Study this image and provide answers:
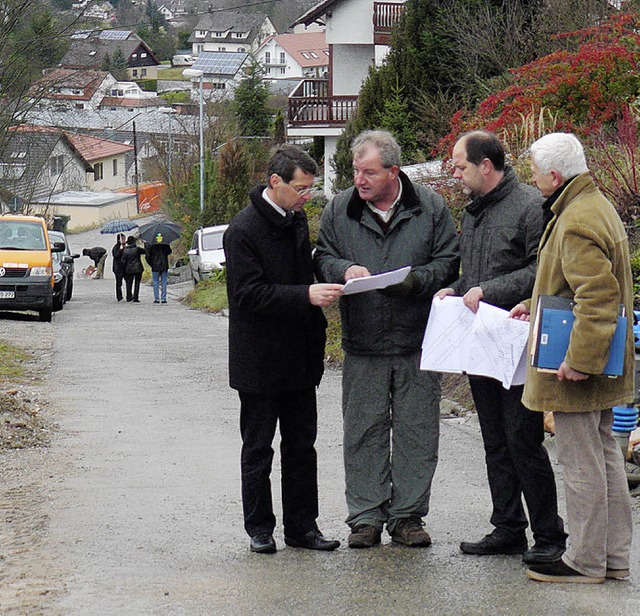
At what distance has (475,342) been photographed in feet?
18.4

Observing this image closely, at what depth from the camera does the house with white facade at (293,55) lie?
129250 millimetres

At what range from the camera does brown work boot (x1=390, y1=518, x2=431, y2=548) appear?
19.2 ft

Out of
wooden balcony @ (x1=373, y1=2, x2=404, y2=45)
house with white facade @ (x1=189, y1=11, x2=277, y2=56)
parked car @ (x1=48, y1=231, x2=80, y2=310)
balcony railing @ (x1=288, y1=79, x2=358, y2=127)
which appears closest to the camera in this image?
parked car @ (x1=48, y1=231, x2=80, y2=310)

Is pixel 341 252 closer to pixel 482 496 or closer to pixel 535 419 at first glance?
pixel 535 419

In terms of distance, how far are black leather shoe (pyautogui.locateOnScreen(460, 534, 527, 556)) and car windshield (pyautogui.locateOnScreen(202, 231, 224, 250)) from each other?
1037 inches

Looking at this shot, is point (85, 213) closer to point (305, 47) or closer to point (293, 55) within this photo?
point (293, 55)

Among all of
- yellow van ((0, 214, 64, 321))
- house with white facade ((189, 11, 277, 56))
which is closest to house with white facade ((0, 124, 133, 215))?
yellow van ((0, 214, 64, 321))

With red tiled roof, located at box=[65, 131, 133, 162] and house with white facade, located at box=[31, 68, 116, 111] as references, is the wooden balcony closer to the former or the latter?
house with white facade, located at box=[31, 68, 116, 111]

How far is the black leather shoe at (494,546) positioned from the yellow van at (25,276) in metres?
16.7

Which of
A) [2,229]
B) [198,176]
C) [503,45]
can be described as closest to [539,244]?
[2,229]

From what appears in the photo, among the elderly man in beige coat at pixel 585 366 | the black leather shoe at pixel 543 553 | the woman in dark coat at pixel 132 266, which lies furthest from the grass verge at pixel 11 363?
the woman in dark coat at pixel 132 266

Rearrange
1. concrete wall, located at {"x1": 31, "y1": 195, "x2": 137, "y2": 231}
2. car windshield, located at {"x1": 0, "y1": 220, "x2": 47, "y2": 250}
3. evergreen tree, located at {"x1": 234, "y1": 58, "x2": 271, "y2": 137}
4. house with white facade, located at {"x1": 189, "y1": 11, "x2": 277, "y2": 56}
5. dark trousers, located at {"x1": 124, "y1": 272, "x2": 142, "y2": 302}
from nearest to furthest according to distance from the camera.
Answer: car windshield, located at {"x1": 0, "y1": 220, "x2": 47, "y2": 250}, dark trousers, located at {"x1": 124, "y1": 272, "x2": 142, "y2": 302}, evergreen tree, located at {"x1": 234, "y1": 58, "x2": 271, "y2": 137}, concrete wall, located at {"x1": 31, "y1": 195, "x2": 137, "y2": 231}, house with white facade, located at {"x1": 189, "y1": 11, "x2": 277, "y2": 56}

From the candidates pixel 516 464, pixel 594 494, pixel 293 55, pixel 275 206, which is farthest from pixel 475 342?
pixel 293 55

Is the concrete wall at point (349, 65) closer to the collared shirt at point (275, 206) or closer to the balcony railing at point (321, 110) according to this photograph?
the balcony railing at point (321, 110)
